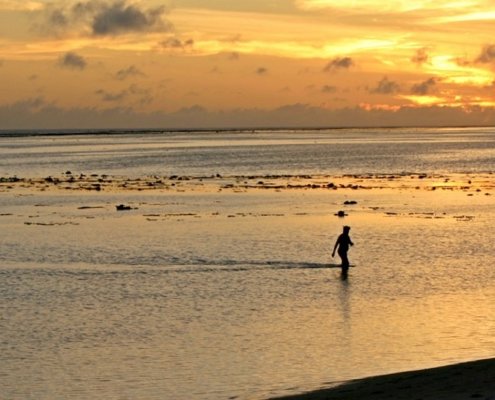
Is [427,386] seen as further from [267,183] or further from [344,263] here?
[267,183]

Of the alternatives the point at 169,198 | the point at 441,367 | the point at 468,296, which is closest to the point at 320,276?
the point at 468,296

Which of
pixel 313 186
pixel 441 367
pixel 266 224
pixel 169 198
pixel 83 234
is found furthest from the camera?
pixel 313 186

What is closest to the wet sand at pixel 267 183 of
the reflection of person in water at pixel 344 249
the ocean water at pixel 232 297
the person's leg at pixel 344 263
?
the ocean water at pixel 232 297

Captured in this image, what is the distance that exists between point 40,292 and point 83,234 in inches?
653

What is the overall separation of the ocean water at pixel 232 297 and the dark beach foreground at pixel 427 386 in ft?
3.87

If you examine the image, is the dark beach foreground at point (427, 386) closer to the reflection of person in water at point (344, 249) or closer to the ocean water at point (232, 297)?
the ocean water at point (232, 297)

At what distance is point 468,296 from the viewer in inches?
1115

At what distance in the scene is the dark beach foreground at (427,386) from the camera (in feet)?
51.2

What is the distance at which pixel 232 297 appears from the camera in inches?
1132

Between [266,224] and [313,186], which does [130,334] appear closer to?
[266,224]

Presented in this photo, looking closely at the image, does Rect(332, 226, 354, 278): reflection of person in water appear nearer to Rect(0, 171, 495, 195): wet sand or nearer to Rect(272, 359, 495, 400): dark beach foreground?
Rect(272, 359, 495, 400): dark beach foreground

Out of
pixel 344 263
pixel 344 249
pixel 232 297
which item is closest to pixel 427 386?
pixel 232 297

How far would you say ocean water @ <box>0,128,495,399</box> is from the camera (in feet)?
→ 65.5

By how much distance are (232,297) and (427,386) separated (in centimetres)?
1283
